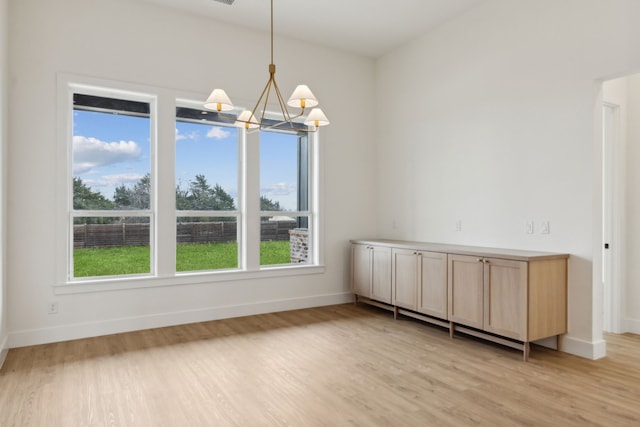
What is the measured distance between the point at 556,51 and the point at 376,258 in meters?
2.86

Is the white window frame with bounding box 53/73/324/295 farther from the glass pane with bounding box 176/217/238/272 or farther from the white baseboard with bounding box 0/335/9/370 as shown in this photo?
the white baseboard with bounding box 0/335/9/370

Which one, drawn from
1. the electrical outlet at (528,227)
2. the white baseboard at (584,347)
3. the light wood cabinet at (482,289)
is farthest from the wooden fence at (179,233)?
the white baseboard at (584,347)

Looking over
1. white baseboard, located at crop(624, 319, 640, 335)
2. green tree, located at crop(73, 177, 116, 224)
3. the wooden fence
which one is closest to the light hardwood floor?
white baseboard, located at crop(624, 319, 640, 335)

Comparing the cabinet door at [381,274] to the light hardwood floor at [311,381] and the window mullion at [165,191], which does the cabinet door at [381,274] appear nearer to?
the light hardwood floor at [311,381]

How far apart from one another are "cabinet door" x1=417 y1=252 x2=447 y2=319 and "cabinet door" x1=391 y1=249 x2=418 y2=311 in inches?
3.3

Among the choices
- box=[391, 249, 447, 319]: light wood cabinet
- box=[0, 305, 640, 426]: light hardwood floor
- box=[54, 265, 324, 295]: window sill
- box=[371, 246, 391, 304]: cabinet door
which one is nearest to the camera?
box=[0, 305, 640, 426]: light hardwood floor

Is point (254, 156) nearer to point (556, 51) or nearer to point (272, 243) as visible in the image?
point (272, 243)

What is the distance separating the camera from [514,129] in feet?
13.4

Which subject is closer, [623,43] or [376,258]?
[623,43]

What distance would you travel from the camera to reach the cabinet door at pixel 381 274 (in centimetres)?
484

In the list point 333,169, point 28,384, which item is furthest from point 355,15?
point 28,384

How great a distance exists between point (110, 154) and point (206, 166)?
1.04m

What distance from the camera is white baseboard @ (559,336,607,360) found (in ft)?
11.3

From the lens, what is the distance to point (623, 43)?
3.29 m
